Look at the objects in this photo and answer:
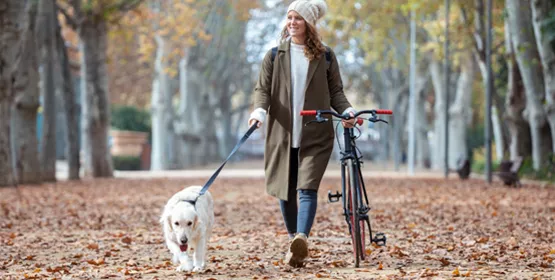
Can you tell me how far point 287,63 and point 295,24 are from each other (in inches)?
12.5

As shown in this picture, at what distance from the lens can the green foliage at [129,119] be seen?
50594mm

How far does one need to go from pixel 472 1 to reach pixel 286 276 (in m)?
24.0

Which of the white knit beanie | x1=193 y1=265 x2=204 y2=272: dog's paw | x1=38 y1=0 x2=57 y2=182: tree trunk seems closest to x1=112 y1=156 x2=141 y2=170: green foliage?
x1=38 y1=0 x2=57 y2=182: tree trunk

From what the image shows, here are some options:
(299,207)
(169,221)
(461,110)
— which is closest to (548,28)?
(299,207)

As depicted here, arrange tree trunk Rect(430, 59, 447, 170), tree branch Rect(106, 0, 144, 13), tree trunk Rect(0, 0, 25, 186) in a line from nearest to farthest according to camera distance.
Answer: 1. tree trunk Rect(0, 0, 25, 186)
2. tree branch Rect(106, 0, 144, 13)
3. tree trunk Rect(430, 59, 447, 170)

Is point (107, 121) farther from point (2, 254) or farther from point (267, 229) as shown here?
point (2, 254)

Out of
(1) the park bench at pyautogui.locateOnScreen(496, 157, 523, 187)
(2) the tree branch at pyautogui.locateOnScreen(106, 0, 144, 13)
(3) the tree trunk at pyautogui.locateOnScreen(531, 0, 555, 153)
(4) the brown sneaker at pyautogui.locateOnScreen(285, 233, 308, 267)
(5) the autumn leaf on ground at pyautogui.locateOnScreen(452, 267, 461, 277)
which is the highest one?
(2) the tree branch at pyautogui.locateOnScreen(106, 0, 144, 13)

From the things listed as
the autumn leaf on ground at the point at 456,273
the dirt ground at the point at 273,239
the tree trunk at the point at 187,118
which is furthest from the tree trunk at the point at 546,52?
the tree trunk at the point at 187,118

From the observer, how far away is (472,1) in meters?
30.0

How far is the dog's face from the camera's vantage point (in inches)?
270

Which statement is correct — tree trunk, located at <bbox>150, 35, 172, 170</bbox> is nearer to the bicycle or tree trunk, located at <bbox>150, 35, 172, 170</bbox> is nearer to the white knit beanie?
the white knit beanie

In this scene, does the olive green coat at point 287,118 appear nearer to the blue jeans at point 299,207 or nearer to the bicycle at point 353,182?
the blue jeans at point 299,207

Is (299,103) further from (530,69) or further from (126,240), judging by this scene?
(530,69)

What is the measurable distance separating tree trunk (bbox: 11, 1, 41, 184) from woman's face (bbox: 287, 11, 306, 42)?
561 inches
